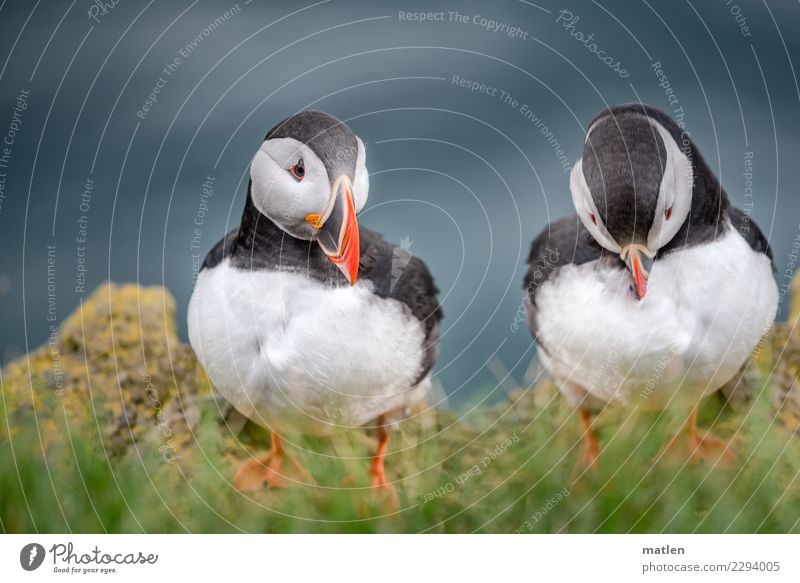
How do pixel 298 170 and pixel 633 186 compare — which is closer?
pixel 633 186

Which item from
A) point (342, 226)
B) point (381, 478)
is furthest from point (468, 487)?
point (342, 226)

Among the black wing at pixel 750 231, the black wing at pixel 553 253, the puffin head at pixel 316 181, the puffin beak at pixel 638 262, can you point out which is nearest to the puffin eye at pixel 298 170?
the puffin head at pixel 316 181

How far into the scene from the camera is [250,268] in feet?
5.36

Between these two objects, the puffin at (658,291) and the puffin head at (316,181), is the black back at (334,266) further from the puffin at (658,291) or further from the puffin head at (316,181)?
the puffin at (658,291)

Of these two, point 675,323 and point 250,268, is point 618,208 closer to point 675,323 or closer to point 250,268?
point 675,323

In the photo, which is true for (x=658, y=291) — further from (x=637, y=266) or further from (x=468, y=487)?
(x=468, y=487)

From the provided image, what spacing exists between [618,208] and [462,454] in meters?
0.51

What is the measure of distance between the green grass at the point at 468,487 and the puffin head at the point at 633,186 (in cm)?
30

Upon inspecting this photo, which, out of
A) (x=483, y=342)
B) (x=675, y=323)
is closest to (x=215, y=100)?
(x=483, y=342)

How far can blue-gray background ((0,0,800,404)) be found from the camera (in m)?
1.58

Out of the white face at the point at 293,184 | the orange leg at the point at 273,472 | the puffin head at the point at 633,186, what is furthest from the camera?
the orange leg at the point at 273,472

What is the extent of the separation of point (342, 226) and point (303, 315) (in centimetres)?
22

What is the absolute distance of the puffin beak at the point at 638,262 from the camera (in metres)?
1.45

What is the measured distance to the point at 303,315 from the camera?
1617 millimetres
